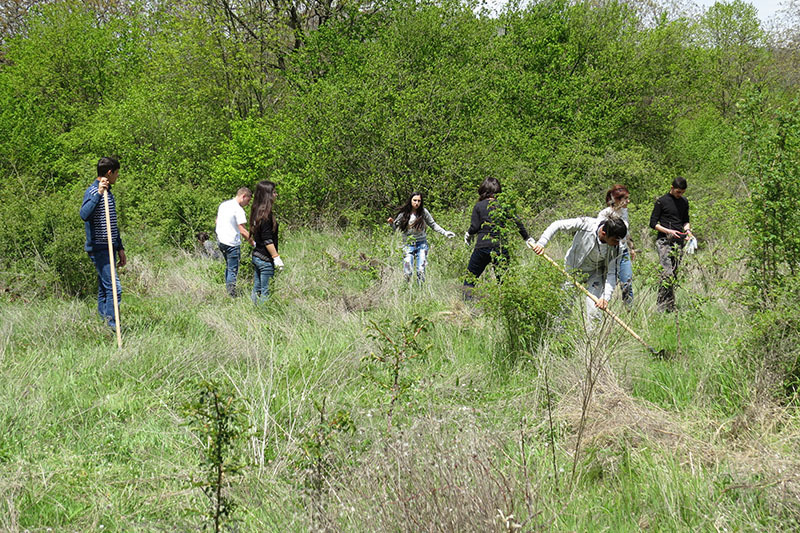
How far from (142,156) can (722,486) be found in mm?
17713

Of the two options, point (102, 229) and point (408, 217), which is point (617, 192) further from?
point (102, 229)

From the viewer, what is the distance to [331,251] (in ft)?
36.8

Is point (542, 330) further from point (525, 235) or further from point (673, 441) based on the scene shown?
point (525, 235)

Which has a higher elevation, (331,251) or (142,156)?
(142,156)

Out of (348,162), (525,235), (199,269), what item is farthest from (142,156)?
(525,235)

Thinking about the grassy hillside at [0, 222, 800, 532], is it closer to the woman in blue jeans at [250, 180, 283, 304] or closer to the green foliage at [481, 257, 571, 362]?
the green foliage at [481, 257, 571, 362]

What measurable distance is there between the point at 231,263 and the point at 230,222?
22.2 inches

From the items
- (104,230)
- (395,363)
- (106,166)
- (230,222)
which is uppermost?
(106,166)

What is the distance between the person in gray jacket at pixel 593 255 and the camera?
5465mm

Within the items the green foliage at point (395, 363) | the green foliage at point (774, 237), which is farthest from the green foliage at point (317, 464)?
the green foliage at point (774, 237)

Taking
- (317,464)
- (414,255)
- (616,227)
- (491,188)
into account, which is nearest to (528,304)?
(616,227)

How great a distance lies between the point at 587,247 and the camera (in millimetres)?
5574

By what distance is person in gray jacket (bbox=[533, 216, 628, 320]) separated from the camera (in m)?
5.46

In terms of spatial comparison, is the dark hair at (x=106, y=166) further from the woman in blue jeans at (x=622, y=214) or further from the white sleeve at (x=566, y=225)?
the woman in blue jeans at (x=622, y=214)
